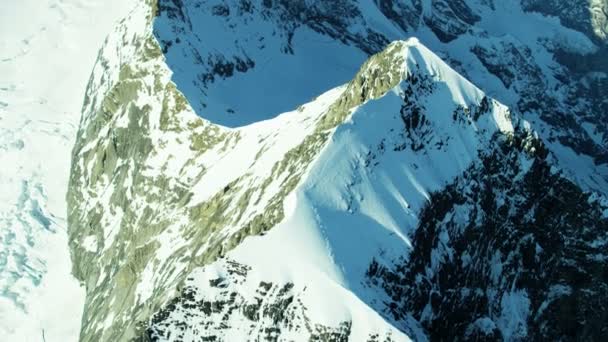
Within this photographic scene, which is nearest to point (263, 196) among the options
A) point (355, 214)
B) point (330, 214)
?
point (330, 214)

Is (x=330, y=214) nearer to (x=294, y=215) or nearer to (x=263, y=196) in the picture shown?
(x=294, y=215)

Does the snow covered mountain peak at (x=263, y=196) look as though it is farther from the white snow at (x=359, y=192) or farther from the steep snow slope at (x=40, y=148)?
the steep snow slope at (x=40, y=148)

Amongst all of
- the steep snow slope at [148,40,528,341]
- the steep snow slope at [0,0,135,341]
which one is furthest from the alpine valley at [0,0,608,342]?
the steep snow slope at [0,0,135,341]

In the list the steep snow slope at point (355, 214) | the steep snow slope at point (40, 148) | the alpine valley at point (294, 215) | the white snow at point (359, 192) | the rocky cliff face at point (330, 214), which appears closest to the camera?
the steep snow slope at point (355, 214)

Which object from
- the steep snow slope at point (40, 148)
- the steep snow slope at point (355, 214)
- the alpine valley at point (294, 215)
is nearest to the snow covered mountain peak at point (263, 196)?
the steep snow slope at point (355, 214)

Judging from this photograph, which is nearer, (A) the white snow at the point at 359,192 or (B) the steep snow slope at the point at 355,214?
(B) the steep snow slope at the point at 355,214

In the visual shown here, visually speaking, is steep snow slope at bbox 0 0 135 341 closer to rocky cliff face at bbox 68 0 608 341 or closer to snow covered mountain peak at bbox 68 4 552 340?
snow covered mountain peak at bbox 68 4 552 340
